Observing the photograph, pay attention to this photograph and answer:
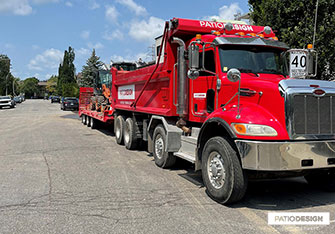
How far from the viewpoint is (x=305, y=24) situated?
1084 cm

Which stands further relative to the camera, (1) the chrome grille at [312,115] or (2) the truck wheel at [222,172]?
(2) the truck wheel at [222,172]

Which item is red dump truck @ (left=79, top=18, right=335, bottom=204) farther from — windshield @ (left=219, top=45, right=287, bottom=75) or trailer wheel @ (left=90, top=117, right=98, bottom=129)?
trailer wheel @ (left=90, top=117, right=98, bottom=129)

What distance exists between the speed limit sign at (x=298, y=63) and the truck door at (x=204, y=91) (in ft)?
4.90

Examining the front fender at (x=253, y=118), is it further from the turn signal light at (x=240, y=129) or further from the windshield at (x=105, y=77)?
the windshield at (x=105, y=77)

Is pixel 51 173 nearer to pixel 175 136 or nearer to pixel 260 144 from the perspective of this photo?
pixel 175 136

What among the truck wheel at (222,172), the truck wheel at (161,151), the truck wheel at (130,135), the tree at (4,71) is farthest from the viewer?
the tree at (4,71)

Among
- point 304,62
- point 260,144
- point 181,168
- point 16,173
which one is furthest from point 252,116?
point 16,173

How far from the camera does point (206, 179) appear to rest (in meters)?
5.47

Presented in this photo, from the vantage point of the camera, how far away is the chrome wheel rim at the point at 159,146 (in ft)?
25.9

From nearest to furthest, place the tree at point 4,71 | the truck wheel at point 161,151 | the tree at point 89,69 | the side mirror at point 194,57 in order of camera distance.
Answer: the side mirror at point 194,57, the truck wheel at point 161,151, the tree at point 89,69, the tree at point 4,71

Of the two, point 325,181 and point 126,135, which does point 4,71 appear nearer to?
point 126,135

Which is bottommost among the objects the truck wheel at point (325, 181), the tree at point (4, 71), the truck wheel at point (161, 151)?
the truck wheel at point (325, 181)

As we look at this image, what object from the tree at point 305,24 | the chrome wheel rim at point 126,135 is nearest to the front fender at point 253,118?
the chrome wheel rim at point 126,135

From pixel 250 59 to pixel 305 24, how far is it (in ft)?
19.6
